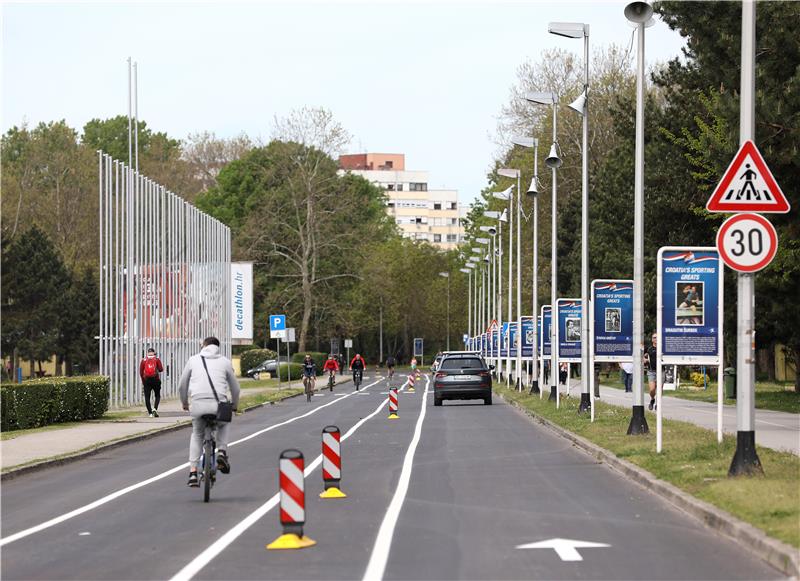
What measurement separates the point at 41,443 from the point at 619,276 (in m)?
37.0

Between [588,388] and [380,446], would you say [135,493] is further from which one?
[588,388]

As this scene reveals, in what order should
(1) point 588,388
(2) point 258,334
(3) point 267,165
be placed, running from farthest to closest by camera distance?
(2) point 258,334 → (3) point 267,165 → (1) point 588,388

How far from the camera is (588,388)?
3291 cm

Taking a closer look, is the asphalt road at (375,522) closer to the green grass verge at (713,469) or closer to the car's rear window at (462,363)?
the green grass verge at (713,469)

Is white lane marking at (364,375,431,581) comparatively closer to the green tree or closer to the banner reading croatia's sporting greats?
the banner reading croatia's sporting greats

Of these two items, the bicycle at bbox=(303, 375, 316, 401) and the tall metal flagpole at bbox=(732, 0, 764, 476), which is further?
the bicycle at bbox=(303, 375, 316, 401)

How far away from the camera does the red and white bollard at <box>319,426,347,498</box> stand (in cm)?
1563

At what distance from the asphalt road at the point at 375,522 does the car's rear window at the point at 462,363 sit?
20317 millimetres

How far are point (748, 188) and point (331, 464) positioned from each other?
5.60m

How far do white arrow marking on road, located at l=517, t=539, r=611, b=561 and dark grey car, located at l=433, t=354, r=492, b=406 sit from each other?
32010 millimetres

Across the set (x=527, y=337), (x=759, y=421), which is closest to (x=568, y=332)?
(x=759, y=421)

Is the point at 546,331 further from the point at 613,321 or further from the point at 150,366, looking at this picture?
the point at 613,321

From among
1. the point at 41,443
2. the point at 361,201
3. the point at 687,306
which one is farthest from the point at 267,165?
the point at 687,306

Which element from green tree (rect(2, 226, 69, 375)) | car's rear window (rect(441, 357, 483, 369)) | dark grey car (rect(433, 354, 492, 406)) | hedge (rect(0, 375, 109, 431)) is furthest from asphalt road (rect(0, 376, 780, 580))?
green tree (rect(2, 226, 69, 375))
